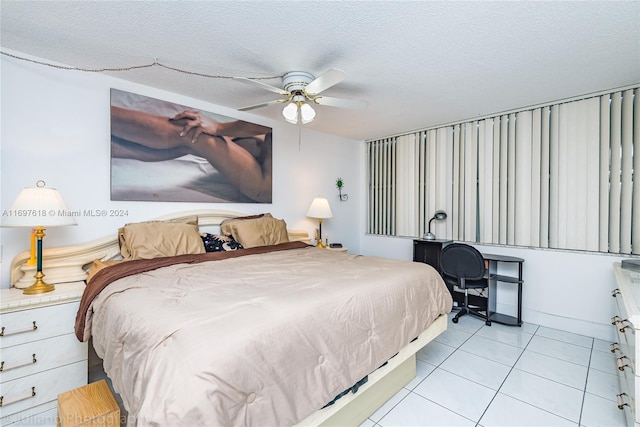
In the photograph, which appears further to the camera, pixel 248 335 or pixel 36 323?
pixel 36 323

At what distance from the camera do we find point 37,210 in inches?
74.2

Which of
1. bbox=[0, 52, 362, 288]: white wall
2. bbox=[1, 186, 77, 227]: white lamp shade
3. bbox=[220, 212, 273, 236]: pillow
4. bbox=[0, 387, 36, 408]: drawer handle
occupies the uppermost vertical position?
bbox=[0, 52, 362, 288]: white wall

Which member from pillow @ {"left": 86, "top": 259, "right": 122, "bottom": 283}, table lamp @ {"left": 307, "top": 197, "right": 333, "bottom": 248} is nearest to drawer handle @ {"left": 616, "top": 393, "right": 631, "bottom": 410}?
table lamp @ {"left": 307, "top": 197, "right": 333, "bottom": 248}

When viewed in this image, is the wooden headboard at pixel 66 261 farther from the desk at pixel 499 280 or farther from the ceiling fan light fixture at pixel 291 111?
the desk at pixel 499 280

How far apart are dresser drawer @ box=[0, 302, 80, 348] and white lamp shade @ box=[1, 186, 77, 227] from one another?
0.54 m

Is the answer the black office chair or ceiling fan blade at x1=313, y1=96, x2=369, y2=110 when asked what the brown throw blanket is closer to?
ceiling fan blade at x1=313, y1=96, x2=369, y2=110

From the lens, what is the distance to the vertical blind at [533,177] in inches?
111

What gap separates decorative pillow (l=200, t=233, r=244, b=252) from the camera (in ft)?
9.13

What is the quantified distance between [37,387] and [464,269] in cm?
362

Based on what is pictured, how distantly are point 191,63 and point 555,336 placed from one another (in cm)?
427

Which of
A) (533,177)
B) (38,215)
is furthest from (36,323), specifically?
(533,177)

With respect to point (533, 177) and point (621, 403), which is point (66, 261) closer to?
point (621, 403)

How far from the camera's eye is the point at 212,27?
6.11 ft

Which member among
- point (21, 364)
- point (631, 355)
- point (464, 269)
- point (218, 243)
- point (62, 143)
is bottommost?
point (21, 364)
